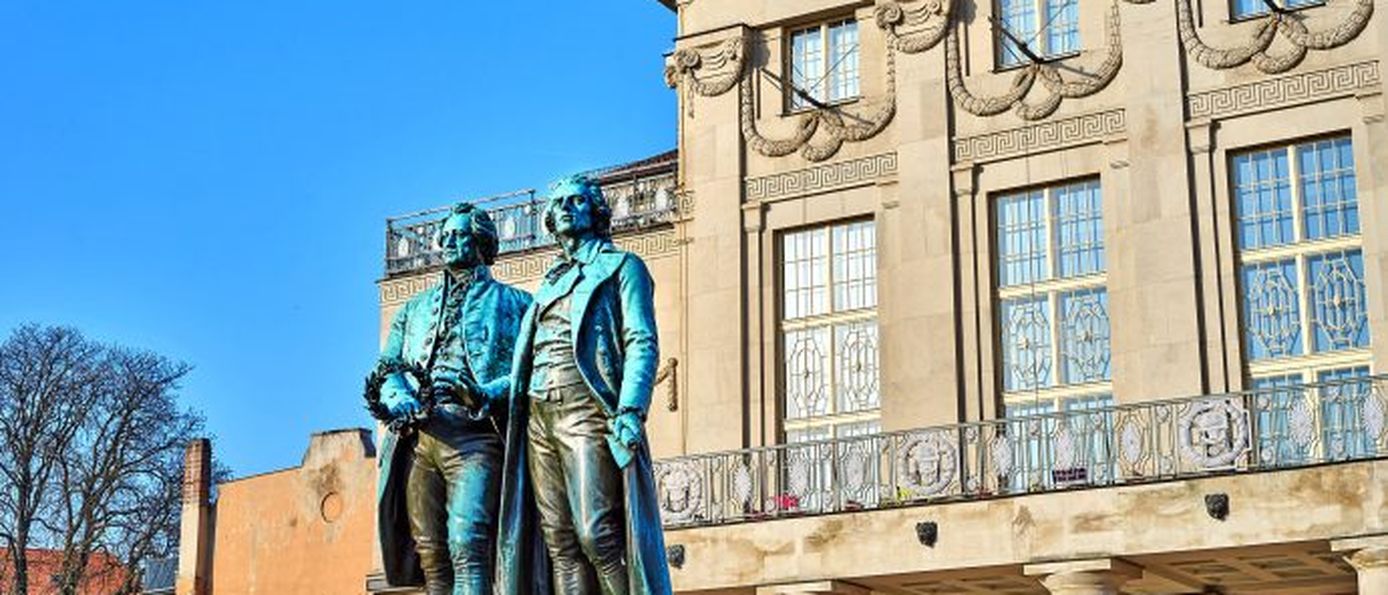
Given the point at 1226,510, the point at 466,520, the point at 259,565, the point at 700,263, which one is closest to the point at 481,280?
the point at 466,520

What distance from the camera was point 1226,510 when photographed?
23203 millimetres

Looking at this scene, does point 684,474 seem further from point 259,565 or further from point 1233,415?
point 259,565

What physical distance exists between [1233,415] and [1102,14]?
599cm

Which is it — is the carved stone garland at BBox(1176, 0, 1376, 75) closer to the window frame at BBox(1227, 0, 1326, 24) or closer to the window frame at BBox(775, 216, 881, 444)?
the window frame at BBox(1227, 0, 1326, 24)

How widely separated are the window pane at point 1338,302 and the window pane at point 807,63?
24.2 feet

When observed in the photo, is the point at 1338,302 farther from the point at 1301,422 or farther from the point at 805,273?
the point at 805,273

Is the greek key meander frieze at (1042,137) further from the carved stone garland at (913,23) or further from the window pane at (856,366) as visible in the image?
the window pane at (856,366)

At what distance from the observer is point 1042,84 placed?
27906mm

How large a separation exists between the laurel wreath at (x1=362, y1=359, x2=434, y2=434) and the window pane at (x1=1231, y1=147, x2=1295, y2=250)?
705 inches

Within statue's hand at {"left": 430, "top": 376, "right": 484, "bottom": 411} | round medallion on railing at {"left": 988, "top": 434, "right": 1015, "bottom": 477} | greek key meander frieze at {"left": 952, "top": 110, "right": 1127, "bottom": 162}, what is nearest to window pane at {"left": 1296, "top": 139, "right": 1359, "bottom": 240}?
greek key meander frieze at {"left": 952, "top": 110, "right": 1127, "bottom": 162}

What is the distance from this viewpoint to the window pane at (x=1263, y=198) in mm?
26109

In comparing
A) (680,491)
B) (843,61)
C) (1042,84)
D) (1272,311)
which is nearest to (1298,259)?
(1272,311)

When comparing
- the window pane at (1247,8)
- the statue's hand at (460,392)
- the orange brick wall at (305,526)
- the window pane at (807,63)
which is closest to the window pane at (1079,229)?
the window pane at (1247,8)

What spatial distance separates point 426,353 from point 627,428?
1.33 meters
